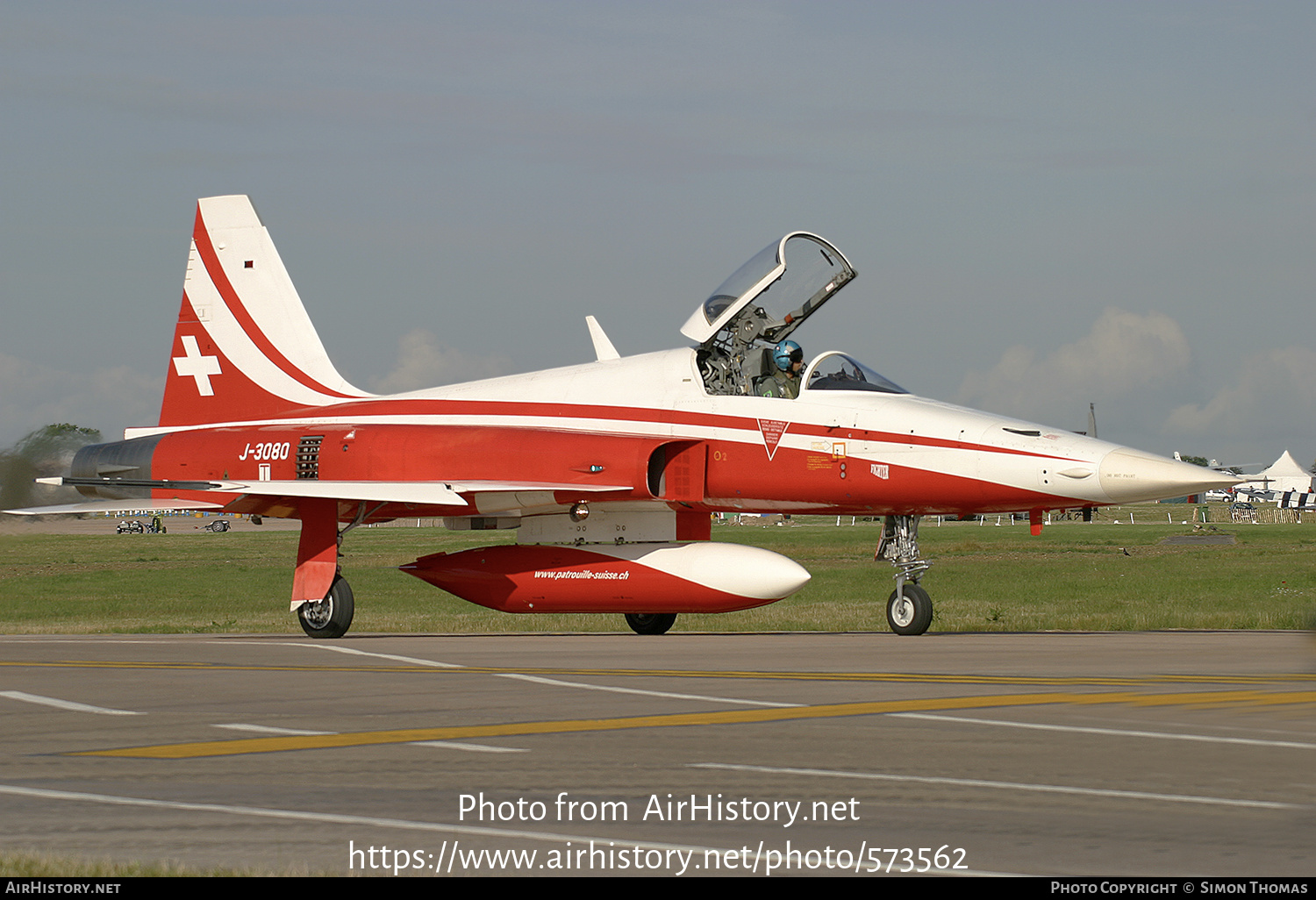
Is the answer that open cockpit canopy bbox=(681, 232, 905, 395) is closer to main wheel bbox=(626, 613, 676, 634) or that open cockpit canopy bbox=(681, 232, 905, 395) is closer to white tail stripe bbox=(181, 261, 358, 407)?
main wheel bbox=(626, 613, 676, 634)

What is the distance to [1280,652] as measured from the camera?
12812 millimetres

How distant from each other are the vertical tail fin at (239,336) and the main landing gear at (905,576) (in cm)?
880

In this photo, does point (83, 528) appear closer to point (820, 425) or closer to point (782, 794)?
point (820, 425)

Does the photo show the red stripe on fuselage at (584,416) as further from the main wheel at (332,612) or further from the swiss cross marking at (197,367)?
the main wheel at (332,612)

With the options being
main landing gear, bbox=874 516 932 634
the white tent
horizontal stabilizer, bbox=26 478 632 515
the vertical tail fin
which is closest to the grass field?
main landing gear, bbox=874 516 932 634

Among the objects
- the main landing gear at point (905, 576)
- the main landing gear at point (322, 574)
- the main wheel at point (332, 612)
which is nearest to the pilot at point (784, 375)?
the main landing gear at point (905, 576)

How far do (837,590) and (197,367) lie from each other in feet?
51.0

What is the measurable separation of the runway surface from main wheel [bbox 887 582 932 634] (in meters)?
3.44

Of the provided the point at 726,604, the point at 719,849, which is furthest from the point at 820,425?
the point at 719,849

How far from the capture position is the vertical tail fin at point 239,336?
72.2ft

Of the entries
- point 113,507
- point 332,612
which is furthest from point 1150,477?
point 113,507

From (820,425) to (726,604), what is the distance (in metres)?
2.42

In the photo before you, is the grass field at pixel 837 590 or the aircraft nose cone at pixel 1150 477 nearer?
the aircraft nose cone at pixel 1150 477

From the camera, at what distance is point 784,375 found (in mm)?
17984
